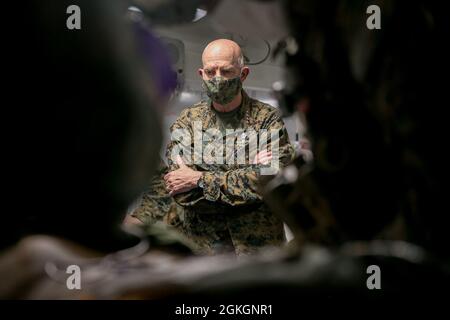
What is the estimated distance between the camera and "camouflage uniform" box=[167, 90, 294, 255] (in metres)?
0.56

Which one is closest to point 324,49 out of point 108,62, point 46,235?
point 108,62

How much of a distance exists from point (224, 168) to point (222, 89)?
122 mm

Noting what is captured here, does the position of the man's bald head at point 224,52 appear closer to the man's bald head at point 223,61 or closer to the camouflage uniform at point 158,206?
the man's bald head at point 223,61

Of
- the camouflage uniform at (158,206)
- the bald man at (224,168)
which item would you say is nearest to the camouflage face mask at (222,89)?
the bald man at (224,168)

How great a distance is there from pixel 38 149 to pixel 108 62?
101 millimetres

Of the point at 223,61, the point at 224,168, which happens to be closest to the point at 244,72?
the point at 223,61

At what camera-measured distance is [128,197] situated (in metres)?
0.44

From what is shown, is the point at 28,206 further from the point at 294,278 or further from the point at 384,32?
the point at 384,32

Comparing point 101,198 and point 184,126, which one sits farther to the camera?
point 184,126

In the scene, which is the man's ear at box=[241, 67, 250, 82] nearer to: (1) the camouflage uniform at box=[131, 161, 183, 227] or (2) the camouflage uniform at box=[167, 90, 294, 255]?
(2) the camouflage uniform at box=[167, 90, 294, 255]

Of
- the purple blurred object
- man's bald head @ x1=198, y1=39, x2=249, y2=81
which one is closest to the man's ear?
man's bald head @ x1=198, y1=39, x2=249, y2=81

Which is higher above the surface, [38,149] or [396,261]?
[38,149]

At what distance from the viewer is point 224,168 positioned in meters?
0.63

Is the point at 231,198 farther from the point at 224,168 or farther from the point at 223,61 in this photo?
the point at 223,61
